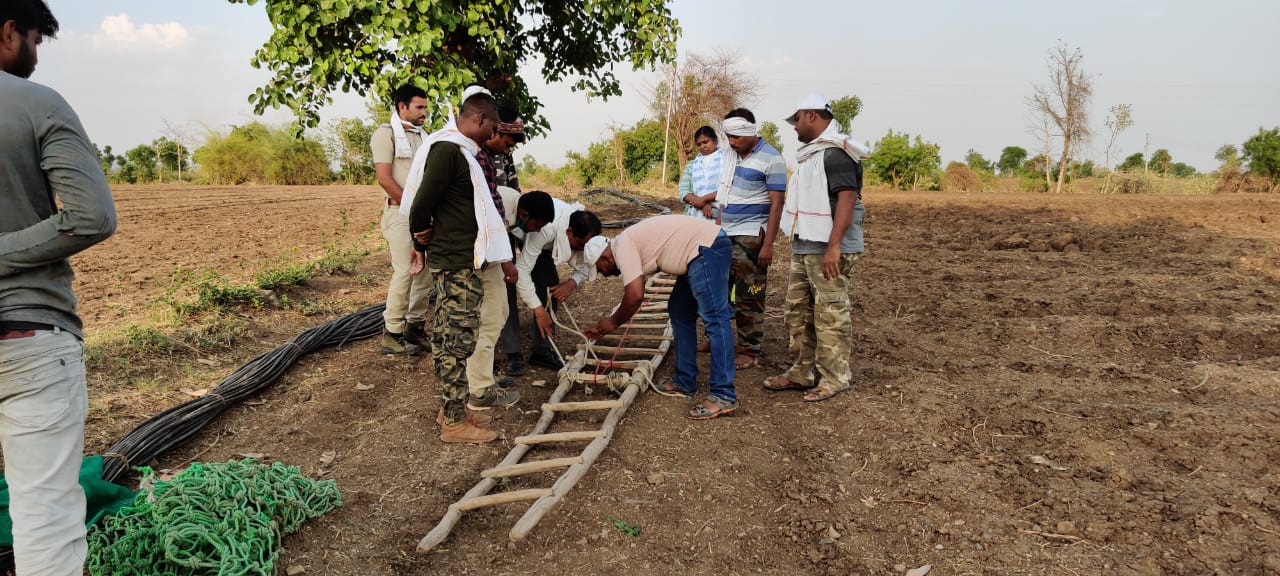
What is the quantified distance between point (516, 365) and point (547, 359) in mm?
241

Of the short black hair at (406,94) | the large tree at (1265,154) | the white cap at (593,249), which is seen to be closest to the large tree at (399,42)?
the short black hair at (406,94)

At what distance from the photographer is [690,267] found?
4.01m

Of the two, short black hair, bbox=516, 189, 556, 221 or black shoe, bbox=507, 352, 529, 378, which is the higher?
short black hair, bbox=516, 189, 556, 221

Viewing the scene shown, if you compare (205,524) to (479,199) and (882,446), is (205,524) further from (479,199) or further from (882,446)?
(882,446)

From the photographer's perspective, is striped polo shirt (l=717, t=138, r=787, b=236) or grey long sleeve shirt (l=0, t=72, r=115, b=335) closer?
grey long sleeve shirt (l=0, t=72, r=115, b=335)

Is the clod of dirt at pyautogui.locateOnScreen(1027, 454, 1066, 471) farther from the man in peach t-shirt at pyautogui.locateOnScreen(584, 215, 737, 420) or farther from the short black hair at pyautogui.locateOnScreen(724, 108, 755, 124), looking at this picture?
the short black hair at pyautogui.locateOnScreen(724, 108, 755, 124)

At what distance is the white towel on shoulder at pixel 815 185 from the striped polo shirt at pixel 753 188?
1.69ft

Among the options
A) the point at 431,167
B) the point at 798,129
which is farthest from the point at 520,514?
the point at 798,129

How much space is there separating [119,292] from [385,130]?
142 inches

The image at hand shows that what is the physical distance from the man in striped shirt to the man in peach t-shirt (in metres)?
0.71

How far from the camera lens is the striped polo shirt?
4727 millimetres

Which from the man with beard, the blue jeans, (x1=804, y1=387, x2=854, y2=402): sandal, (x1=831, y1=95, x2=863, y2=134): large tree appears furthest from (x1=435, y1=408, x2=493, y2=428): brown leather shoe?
(x1=831, y1=95, x2=863, y2=134): large tree

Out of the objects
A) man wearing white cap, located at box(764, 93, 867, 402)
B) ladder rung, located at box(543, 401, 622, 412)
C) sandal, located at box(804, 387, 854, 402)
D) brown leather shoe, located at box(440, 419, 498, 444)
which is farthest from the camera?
sandal, located at box(804, 387, 854, 402)

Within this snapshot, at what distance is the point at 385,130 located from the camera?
4590 millimetres
